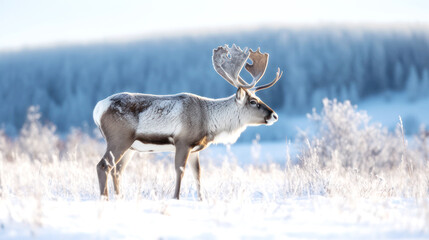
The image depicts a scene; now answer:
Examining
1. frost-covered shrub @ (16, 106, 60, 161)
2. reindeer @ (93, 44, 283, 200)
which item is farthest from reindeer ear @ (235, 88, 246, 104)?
frost-covered shrub @ (16, 106, 60, 161)

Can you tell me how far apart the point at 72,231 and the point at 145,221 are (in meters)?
0.64

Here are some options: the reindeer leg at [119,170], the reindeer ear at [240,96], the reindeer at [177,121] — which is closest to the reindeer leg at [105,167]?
the reindeer at [177,121]

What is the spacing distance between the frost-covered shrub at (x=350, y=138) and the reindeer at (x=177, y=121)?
742 centimetres

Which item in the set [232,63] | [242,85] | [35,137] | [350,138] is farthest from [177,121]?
[35,137]

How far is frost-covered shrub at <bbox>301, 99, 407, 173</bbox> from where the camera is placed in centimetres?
1441

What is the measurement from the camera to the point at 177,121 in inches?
262

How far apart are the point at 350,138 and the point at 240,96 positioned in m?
8.59

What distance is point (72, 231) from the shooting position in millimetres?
3389

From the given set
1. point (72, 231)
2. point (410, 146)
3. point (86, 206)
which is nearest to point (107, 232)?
point (72, 231)

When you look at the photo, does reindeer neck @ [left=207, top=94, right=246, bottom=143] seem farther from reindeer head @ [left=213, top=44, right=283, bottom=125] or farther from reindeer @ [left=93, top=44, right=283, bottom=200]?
reindeer head @ [left=213, top=44, right=283, bottom=125]

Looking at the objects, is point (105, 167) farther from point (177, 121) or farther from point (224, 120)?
point (224, 120)

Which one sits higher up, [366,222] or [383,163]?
[383,163]

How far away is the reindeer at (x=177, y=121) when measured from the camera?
645 centimetres

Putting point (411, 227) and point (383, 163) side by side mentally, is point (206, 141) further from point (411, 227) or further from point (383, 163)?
point (383, 163)
